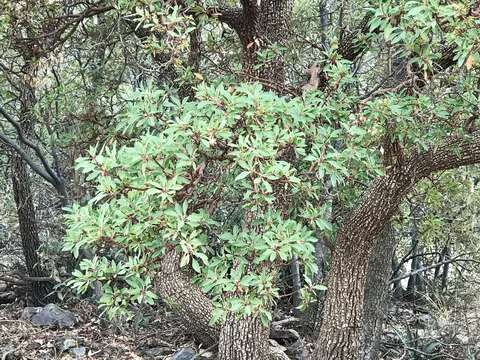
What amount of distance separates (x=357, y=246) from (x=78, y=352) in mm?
3345

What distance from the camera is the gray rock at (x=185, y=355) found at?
512 centimetres

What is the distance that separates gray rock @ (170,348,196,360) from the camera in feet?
16.8

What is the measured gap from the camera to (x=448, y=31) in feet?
7.96

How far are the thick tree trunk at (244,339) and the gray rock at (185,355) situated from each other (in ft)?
3.29

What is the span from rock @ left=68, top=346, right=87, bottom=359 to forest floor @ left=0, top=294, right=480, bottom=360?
10mm

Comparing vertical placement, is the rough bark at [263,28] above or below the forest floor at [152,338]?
above

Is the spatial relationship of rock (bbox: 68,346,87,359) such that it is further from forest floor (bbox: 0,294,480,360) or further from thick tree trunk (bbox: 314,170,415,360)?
thick tree trunk (bbox: 314,170,415,360)

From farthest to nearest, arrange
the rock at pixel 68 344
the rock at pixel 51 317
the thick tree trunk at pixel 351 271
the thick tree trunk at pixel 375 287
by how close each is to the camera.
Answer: the rock at pixel 51 317 < the rock at pixel 68 344 < the thick tree trunk at pixel 375 287 < the thick tree trunk at pixel 351 271

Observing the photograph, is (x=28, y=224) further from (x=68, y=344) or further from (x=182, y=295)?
(x=182, y=295)

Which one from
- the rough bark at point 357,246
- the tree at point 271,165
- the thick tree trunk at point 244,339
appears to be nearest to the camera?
the tree at point 271,165

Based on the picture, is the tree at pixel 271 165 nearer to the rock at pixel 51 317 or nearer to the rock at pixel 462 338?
the rock at pixel 462 338

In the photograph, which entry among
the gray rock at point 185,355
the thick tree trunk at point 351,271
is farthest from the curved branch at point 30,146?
the thick tree trunk at point 351,271

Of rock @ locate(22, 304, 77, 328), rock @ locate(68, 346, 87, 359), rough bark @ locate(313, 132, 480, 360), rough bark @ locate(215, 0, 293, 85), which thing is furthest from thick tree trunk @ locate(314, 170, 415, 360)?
rock @ locate(22, 304, 77, 328)

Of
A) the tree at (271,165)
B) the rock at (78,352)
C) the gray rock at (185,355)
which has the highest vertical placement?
the tree at (271,165)
